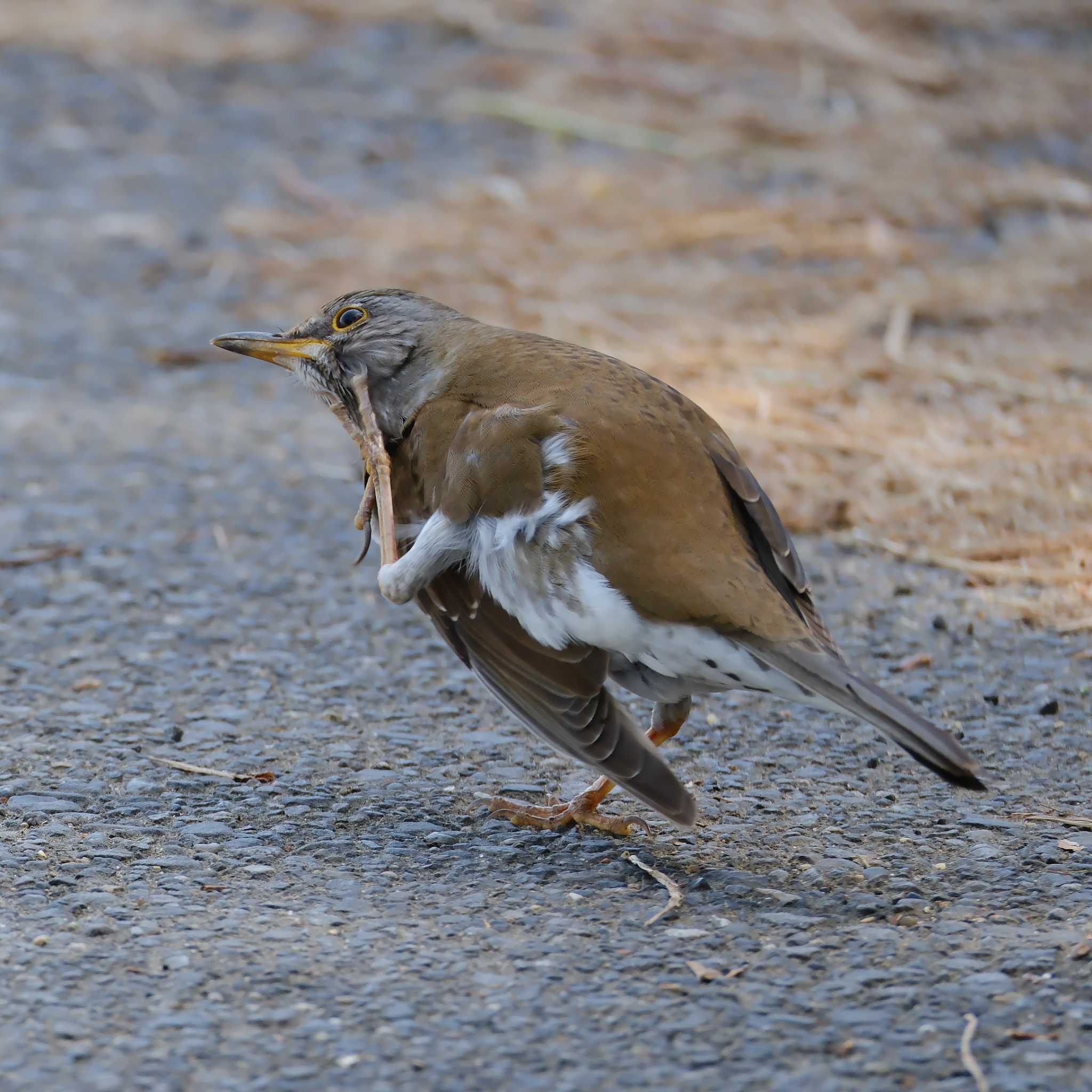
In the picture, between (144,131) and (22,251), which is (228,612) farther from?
(144,131)

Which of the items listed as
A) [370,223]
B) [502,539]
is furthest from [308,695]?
[370,223]

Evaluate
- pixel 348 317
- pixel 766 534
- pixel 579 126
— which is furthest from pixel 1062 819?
pixel 579 126

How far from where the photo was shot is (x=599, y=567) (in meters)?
4.01

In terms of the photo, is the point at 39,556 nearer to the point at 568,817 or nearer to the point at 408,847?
the point at 408,847

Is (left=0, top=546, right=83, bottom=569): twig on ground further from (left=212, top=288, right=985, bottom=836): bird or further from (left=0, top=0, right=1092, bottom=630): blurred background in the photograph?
(left=212, top=288, right=985, bottom=836): bird

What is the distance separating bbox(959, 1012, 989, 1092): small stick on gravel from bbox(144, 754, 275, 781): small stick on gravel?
2.06 meters

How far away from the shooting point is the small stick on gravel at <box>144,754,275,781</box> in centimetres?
454

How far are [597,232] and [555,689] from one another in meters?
6.04

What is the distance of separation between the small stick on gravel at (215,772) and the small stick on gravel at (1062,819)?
6.40 ft

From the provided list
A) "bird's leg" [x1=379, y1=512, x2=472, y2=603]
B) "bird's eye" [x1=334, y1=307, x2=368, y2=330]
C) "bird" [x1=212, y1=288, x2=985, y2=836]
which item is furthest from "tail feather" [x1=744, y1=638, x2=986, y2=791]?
"bird's eye" [x1=334, y1=307, x2=368, y2=330]

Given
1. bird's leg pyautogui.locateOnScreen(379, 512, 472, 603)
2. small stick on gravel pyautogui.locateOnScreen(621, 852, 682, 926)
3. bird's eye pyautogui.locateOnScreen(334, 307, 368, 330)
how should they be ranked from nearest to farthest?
small stick on gravel pyautogui.locateOnScreen(621, 852, 682, 926), bird's leg pyautogui.locateOnScreen(379, 512, 472, 603), bird's eye pyautogui.locateOnScreen(334, 307, 368, 330)

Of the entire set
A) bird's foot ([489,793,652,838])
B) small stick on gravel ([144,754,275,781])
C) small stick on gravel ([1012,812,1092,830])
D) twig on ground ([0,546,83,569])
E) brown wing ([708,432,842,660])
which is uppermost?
brown wing ([708,432,842,660])

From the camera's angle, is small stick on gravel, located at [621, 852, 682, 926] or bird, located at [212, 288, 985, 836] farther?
bird, located at [212, 288, 985, 836]

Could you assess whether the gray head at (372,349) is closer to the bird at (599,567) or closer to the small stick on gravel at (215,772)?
the bird at (599,567)
